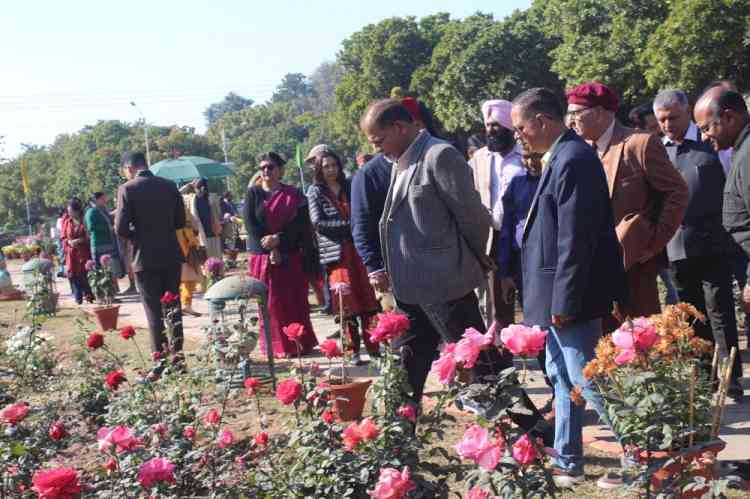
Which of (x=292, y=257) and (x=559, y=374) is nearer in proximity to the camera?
(x=559, y=374)

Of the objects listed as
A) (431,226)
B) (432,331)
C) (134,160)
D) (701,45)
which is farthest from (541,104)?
(701,45)

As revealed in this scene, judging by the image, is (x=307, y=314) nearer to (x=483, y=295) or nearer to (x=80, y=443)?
(x=483, y=295)

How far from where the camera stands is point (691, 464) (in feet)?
8.32

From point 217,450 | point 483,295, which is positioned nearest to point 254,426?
point 217,450

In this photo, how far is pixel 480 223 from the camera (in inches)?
170

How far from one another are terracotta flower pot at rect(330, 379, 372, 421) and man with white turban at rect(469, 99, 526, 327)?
1065 mm

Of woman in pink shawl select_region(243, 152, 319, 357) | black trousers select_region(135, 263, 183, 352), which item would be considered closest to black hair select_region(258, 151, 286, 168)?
woman in pink shawl select_region(243, 152, 319, 357)

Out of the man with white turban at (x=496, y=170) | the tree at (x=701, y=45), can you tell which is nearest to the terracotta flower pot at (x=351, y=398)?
the man with white turban at (x=496, y=170)

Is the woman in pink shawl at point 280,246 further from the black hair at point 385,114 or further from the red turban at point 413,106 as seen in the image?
the black hair at point 385,114

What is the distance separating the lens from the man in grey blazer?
428 cm

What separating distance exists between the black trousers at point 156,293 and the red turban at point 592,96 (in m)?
4.16

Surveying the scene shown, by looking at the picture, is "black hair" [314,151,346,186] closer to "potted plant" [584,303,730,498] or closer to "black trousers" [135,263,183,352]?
"black trousers" [135,263,183,352]

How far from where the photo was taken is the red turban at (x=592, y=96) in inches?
165

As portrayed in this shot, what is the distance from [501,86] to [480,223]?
3547 centimetres
